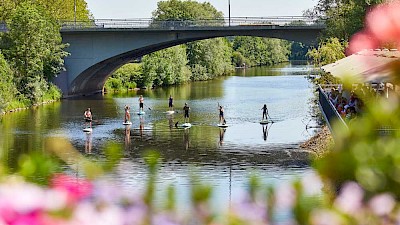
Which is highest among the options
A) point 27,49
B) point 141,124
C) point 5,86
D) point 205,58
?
point 27,49

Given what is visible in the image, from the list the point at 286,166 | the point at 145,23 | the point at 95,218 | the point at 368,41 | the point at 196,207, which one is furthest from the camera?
the point at 145,23

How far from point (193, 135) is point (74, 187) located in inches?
1046

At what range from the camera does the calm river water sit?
20578mm

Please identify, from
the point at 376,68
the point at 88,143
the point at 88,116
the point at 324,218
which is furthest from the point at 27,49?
the point at 324,218

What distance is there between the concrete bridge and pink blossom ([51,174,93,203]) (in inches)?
1831

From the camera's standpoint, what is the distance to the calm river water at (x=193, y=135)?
20578 millimetres

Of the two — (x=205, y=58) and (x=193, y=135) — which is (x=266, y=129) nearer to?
(x=193, y=135)

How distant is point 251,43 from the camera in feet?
379

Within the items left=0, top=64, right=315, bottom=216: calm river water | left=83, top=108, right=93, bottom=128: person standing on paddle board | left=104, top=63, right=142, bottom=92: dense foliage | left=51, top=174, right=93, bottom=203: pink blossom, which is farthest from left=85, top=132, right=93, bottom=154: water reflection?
Answer: left=104, top=63, right=142, bottom=92: dense foliage

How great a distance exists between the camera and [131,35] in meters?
49.6

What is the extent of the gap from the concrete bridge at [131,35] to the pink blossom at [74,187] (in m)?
46.5

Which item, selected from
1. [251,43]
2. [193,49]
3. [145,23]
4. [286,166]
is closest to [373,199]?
[286,166]

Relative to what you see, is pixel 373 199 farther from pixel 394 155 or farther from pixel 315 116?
pixel 315 116

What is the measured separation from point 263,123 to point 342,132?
29.9 m
